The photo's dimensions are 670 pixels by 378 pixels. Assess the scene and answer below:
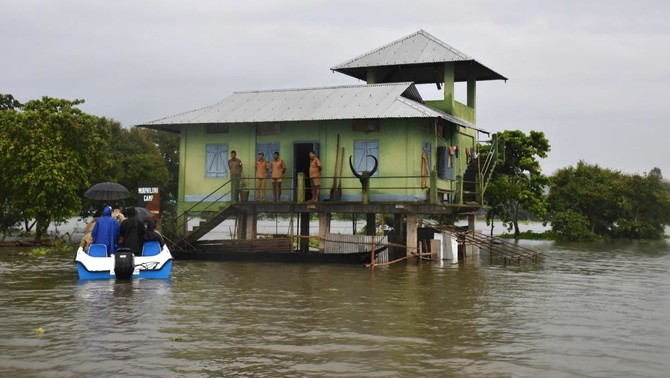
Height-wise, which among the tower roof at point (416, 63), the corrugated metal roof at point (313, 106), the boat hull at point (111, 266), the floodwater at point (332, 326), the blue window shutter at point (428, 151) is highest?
the tower roof at point (416, 63)

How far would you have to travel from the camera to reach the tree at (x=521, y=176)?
43781 mm

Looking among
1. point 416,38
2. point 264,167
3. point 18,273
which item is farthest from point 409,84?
point 18,273

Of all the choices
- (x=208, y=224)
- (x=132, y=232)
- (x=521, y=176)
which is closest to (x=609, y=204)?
(x=521, y=176)

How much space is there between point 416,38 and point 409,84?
152 inches

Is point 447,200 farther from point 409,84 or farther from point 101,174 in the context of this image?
point 101,174

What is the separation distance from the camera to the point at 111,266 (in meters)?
17.9

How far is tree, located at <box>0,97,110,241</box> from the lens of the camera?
3198 centimetres

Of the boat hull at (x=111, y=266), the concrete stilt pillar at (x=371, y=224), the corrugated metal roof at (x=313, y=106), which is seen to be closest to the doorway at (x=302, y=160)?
the corrugated metal roof at (x=313, y=106)

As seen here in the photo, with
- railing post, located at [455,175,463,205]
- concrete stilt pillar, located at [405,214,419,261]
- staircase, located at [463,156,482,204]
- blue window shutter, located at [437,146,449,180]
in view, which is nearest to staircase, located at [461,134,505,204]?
staircase, located at [463,156,482,204]

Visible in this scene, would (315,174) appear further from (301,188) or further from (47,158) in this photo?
(47,158)

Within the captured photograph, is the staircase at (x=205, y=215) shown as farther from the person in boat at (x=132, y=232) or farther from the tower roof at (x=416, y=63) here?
the person in boat at (x=132, y=232)

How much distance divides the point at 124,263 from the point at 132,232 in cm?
76

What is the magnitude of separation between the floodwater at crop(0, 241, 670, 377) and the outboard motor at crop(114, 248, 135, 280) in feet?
1.18

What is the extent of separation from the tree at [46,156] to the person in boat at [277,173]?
11.1 m
